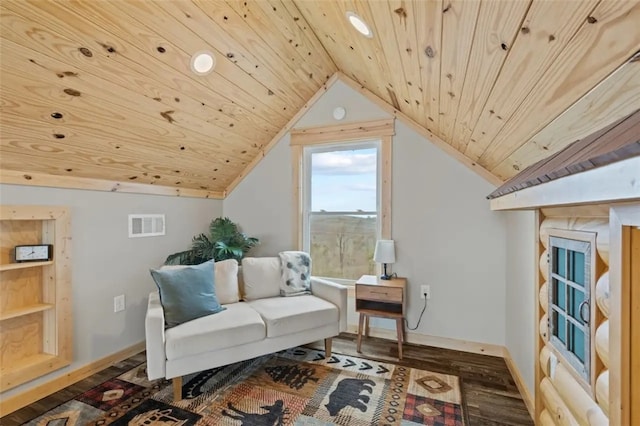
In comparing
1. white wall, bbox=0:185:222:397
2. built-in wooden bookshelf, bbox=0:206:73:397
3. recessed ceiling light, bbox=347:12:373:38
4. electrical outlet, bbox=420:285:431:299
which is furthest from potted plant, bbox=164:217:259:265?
recessed ceiling light, bbox=347:12:373:38

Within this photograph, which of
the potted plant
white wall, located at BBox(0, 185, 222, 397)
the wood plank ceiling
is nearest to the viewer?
the wood plank ceiling

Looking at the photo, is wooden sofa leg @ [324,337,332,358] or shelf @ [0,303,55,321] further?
wooden sofa leg @ [324,337,332,358]

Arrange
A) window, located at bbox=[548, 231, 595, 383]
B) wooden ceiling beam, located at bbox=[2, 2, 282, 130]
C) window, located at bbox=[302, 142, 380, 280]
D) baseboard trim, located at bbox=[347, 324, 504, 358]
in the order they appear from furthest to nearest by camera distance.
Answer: window, located at bbox=[302, 142, 380, 280] → baseboard trim, located at bbox=[347, 324, 504, 358] → wooden ceiling beam, located at bbox=[2, 2, 282, 130] → window, located at bbox=[548, 231, 595, 383]

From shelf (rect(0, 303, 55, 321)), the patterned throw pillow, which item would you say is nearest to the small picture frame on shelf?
shelf (rect(0, 303, 55, 321))

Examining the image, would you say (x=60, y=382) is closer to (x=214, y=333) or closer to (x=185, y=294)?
(x=185, y=294)

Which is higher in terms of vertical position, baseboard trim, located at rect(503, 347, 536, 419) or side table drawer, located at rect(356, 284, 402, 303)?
side table drawer, located at rect(356, 284, 402, 303)

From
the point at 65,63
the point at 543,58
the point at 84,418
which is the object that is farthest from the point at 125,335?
the point at 543,58

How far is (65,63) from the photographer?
1576mm

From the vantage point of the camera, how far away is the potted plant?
3.23m

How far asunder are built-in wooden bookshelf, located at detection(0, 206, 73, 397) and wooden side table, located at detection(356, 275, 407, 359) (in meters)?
2.39

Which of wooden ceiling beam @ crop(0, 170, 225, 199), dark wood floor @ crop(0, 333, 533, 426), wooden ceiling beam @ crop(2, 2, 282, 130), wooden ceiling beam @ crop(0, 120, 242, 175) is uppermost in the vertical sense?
wooden ceiling beam @ crop(2, 2, 282, 130)

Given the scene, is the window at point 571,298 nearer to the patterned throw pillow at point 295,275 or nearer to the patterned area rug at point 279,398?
the patterned area rug at point 279,398

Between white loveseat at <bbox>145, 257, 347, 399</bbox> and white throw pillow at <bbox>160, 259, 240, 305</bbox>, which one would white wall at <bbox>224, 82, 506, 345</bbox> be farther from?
white throw pillow at <bbox>160, 259, 240, 305</bbox>

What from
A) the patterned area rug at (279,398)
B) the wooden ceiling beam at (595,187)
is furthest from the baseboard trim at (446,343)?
the wooden ceiling beam at (595,187)
